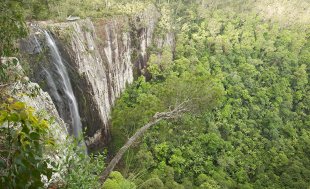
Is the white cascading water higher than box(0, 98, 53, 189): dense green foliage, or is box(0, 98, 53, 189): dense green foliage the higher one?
box(0, 98, 53, 189): dense green foliage

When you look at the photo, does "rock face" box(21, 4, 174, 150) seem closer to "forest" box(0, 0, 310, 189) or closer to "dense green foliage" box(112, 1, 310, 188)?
"forest" box(0, 0, 310, 189)

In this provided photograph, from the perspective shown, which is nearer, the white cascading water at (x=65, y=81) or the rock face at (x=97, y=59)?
the white cascading water at (x=65, y=81)

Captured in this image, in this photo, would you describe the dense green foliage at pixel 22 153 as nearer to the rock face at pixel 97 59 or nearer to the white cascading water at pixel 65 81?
the rock face at pixel 97 59

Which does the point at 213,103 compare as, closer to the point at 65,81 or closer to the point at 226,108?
the point at 226,108

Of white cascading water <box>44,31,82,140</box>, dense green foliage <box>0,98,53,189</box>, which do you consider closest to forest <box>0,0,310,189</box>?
dense green foliage <box>0,98,53,189</box>

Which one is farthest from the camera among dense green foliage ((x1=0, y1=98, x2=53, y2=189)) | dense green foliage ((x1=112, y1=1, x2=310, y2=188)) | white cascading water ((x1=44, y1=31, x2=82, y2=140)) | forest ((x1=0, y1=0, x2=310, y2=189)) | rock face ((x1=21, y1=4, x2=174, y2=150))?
dense green foliage ((x1=112, y1=1, x2=310, y2=188))

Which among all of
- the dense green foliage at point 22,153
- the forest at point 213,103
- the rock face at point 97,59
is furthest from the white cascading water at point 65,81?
the dense green foliage at point 22,153
